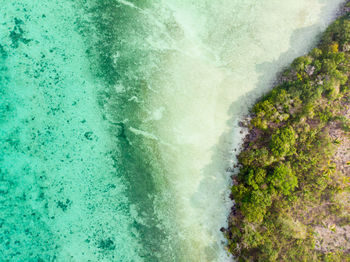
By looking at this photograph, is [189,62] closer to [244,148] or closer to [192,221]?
[244,148]

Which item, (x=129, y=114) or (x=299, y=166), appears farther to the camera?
(x=129, y=114)

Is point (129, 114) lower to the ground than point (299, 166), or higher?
lower

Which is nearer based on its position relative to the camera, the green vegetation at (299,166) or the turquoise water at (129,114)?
the green vegetation at (299,166)

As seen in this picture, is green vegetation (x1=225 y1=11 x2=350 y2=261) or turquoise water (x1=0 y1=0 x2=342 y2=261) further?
turquoise water (x1=0 y1=0 x2=342 y2=261)
